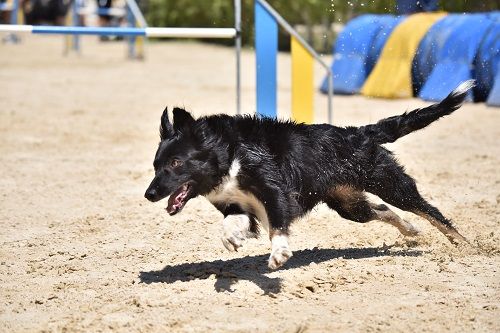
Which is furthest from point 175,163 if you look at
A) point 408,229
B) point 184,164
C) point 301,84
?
point 301,84

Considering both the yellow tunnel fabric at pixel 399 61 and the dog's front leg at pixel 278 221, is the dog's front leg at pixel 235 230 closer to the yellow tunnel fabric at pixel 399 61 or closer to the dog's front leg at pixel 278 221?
the dog's front leg at pixel 278 221

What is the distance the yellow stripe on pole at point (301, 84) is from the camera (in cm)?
902

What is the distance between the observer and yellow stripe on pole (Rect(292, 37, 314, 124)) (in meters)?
9.02

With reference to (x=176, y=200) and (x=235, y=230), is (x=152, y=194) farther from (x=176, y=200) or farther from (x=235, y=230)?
(x=235, y=230)

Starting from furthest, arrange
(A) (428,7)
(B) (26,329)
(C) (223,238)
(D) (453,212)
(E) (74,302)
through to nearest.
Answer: (A) (428,7)
(D) (453,212)
(C) (223,238)
(E) (74,302)
(B) (26,329)

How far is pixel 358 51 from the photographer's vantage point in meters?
14.6

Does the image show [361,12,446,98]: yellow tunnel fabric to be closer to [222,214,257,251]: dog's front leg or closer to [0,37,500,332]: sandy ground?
→ [0,37,500,332]: sandy ground

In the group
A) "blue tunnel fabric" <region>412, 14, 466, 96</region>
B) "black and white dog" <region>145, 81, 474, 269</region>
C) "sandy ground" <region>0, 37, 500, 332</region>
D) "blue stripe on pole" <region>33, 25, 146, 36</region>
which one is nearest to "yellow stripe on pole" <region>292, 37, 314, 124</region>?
"sandy ground" <region>0, 37, 500, 332</region>

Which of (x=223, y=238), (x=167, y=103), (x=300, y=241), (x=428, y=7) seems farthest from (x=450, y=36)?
(x=223, y=238)

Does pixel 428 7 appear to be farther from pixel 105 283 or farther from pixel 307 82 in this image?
pixel 105 283

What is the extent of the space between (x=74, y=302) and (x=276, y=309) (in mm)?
1138

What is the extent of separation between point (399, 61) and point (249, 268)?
9.35 m

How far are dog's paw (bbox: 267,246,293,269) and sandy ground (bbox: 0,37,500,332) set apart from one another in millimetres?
148

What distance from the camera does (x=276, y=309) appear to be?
14.3ft
